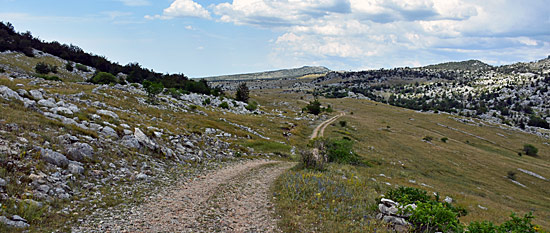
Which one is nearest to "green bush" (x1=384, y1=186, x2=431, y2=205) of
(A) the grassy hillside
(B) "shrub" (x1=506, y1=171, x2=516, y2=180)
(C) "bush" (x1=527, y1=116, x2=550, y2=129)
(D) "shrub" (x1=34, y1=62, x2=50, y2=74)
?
(A) the grassy hillside

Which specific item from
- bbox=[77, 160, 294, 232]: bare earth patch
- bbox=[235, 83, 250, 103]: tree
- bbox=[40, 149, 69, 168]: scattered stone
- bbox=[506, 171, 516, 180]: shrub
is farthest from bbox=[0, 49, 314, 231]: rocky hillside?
bbox=[235, 83, 250, 103]: tree

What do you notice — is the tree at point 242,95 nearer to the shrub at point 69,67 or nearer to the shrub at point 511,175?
the shrub at point 69,67

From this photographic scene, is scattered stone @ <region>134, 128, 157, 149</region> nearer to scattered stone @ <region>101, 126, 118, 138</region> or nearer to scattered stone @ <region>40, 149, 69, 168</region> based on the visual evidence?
scattered stone @ <region>101, 126, 118, 138</region>

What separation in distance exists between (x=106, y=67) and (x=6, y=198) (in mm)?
76020

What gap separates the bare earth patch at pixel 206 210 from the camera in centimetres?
1021

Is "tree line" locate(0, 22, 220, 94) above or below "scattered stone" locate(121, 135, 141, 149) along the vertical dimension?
above

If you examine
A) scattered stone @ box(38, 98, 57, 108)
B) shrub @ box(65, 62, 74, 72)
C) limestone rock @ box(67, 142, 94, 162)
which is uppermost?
shrub @ box(65, 62, 74, 72)

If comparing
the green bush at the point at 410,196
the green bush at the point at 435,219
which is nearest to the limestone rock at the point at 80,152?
the green bush at the point at 435,219

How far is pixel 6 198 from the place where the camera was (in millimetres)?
8984

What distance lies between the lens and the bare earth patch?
10.2 metres

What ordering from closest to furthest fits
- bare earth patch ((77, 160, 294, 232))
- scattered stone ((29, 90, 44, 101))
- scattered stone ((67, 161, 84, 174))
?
bare earth patch ((77, 160, 294, 232)), scattered stone ((67, 161, 84, 174)), scattered stone ((29, 90, 44, 101))

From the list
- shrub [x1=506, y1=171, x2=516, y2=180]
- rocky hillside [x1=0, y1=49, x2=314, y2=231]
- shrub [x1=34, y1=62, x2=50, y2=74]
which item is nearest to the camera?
rocky hillside [x1=0, y1=49, x2=314, y2=231]

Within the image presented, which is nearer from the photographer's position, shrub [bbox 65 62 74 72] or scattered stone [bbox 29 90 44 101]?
scattered stone [bbox 29 90 44 101]

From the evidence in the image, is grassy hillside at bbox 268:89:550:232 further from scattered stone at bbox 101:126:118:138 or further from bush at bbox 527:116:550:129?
bush at bbox 527:116:550:129
